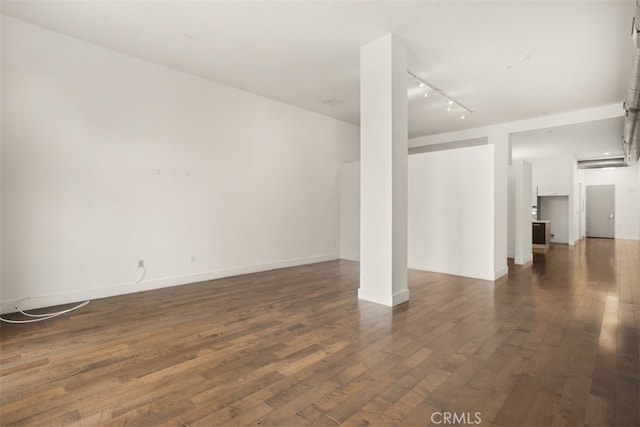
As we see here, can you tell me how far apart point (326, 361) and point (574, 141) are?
10.3m

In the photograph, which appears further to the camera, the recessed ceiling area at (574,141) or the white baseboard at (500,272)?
the recessed ceiling area at (574,141)

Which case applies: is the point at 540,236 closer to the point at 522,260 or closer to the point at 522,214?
the point at 522,214

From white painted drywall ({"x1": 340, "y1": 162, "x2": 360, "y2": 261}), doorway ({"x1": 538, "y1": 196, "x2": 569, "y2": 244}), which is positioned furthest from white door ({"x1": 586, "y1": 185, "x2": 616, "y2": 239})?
white painted drywall ({"x1": 340, "y1": 162, "x2": 360, "y2": 261})

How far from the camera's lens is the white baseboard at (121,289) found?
3.62 meters

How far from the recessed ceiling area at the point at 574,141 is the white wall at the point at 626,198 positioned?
2.15 meters

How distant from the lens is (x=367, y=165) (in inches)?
159

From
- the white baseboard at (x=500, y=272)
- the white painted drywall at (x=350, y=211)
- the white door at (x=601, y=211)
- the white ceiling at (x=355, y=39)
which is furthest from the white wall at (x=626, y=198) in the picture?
the white painted drywall at (x=350, y=211)

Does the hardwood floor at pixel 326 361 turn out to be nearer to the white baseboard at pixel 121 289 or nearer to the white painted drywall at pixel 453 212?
the white baseboard at pixel 121 289

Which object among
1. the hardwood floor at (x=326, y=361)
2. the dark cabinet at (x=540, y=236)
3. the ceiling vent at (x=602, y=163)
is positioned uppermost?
the ceiling vent at (x=602, y=163)

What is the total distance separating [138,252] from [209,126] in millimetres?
2261

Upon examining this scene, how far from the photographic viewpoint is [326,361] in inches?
94.4

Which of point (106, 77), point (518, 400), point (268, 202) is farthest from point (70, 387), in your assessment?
point (268, 202)

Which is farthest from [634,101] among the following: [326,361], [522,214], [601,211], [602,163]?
[601,211]

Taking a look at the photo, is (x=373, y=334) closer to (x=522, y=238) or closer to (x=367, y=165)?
(x=367, y=165)
